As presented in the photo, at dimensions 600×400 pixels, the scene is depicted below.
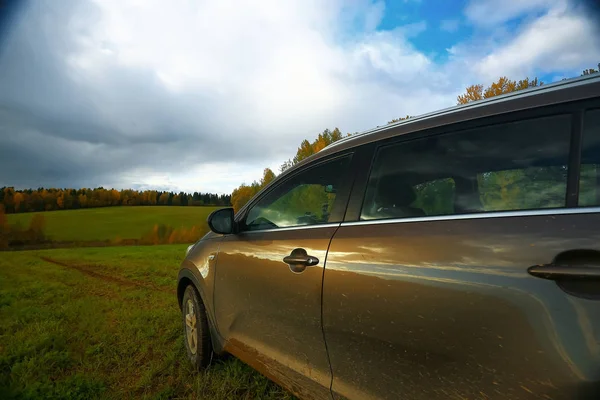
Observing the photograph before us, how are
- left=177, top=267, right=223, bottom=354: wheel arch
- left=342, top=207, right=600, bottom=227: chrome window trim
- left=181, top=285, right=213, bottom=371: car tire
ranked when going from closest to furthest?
left=342, top=207, right=600, bottom=227: chrome window trim
left=177, top=267, right=223, bottom=354: wheel arch
left=181, top=285, right=213, bottom=371: car tire

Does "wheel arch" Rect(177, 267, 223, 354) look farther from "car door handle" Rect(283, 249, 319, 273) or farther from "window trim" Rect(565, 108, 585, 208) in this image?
"window trim" Rect(565, 108, 585, 208)

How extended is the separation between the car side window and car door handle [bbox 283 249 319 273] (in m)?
0.22

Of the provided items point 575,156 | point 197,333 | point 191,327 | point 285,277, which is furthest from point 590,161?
point 191,327

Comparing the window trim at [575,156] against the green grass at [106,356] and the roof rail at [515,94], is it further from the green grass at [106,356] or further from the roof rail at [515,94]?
the green grass at [106,356]

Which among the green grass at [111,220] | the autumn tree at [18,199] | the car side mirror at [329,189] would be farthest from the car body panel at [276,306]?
the autumn tree at [18,199]

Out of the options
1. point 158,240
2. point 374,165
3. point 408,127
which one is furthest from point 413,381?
point 158,240

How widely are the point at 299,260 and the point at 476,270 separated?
3.21ft

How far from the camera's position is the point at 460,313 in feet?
4.19

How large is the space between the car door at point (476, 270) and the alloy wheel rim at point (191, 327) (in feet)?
6.49

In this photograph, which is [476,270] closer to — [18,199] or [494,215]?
[494,215]

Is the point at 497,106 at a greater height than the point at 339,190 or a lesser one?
greater

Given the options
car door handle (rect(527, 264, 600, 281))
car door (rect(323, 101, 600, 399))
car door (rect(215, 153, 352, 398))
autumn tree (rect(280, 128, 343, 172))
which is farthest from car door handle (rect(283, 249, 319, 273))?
autumn tree (rect(280, 128, 343, 172))

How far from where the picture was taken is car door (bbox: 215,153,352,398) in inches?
75.9

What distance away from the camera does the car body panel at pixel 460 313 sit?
106cm
